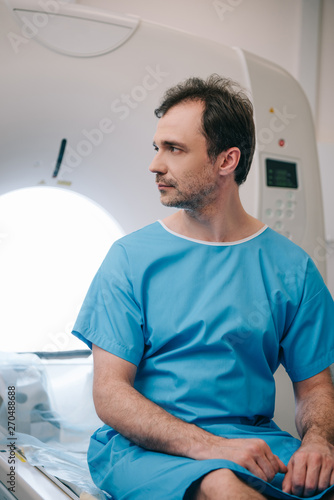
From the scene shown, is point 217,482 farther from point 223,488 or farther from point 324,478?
point 324,478

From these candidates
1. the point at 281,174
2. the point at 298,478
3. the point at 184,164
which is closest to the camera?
the point at 298,478

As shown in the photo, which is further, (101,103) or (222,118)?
(101,103)

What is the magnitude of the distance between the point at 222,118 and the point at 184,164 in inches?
5.8

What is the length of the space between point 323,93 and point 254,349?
8.01 ft

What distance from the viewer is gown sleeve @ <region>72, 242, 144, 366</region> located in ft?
3.82

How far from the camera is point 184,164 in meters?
1.25

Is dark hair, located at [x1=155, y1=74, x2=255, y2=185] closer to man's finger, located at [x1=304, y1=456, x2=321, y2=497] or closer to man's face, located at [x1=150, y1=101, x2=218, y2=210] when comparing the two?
man's face, located at [x1=150, y1=101, x2=218, y2=210]

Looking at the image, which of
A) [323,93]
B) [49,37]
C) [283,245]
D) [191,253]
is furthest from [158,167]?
[323,93]

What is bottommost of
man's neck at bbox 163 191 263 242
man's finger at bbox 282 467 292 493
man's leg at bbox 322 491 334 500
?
man's leg at bbox 322 491 334 500

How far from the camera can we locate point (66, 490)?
1.05 meters

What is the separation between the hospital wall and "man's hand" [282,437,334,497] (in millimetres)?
2285

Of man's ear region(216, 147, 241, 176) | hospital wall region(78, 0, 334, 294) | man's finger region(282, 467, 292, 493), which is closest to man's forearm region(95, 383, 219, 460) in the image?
man's finger region(282, 467, 292, 493)

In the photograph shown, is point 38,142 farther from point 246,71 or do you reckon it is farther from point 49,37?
point 246,71

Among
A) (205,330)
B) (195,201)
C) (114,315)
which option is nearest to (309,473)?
(205,330)
